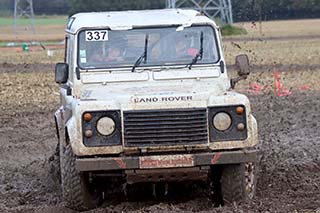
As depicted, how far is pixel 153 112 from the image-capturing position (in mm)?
9438

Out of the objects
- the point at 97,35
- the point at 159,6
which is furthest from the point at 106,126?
the point at 159,6

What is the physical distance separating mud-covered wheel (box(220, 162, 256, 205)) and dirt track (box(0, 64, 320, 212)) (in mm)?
172

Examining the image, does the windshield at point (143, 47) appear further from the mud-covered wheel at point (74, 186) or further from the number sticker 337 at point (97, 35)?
the mud-covered wheel at point (74, 186)

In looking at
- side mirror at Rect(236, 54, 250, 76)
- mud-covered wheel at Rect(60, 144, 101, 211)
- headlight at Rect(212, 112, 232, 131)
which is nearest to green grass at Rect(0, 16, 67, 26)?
side mirror at Rect(236, 54, 250, 76)

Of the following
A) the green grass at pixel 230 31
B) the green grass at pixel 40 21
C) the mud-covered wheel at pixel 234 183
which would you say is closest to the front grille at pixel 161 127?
the mud-covered wheel at pixel 234 183

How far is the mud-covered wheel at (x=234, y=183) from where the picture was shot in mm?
9797

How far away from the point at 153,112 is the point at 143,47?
4.88ft

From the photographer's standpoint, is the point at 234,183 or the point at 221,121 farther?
the point at 234,183

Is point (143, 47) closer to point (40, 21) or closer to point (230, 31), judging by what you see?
point (230, 31)

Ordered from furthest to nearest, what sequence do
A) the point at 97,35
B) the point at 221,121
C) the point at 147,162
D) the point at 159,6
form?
the point at 159,6, the point at 97,35, the point at 221,121, the point at 147,162

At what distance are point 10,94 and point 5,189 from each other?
44.2ft

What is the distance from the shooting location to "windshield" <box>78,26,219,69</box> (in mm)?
10734

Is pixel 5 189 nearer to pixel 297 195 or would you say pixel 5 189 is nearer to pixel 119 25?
pixel 119 25

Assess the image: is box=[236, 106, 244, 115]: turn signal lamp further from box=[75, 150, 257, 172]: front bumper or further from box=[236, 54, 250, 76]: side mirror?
box=[236, 54, 250, 76]: side mirror
